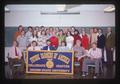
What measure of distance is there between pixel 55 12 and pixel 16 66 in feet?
1.49

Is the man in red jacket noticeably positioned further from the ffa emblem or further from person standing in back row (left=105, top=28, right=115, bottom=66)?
person standing in back row (left=105, top=28, right=115, bottom=66)

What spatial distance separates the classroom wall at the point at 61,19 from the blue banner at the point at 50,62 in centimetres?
20

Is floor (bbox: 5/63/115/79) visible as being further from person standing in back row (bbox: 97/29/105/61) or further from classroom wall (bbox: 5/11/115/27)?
classroom wall (bbox: 5/11/115/27)

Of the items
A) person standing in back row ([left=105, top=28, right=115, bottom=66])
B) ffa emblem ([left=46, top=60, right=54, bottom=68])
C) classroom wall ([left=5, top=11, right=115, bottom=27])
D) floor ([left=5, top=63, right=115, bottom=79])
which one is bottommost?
floor ([left=5, top=63, right=115, bottom=79])

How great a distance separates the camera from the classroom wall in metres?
1.16

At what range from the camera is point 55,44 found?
1.17 metres

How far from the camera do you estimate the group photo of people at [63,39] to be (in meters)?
1.16

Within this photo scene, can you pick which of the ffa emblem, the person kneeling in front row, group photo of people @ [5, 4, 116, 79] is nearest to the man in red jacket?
group photo of people @ [5, 4, 116, 79]

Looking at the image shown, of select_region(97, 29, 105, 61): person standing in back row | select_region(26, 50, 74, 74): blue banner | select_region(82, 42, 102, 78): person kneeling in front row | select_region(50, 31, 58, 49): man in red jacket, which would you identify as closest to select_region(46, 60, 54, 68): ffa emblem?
select_region(26, 50, 74, 74): blue banner

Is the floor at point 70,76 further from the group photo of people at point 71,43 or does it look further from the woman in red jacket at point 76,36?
the woman in red jacket at point 76,36

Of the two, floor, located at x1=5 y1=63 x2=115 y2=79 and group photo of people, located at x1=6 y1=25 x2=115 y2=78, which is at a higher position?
group photo of people, located at x1=6 y1=25 x2=115 y2=78

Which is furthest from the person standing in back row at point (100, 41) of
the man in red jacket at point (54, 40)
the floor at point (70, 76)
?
the man in red jacket at point (54, 40)

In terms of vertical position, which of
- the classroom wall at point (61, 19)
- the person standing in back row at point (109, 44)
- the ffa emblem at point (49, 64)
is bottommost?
the ffa emblem at point (49, 64)
